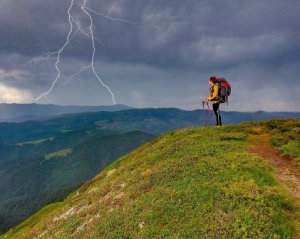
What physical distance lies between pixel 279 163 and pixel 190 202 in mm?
9127

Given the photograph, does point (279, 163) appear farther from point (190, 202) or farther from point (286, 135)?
point (190, 202)

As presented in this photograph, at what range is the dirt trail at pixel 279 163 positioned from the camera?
2117cm

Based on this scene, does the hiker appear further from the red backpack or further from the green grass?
the green grass

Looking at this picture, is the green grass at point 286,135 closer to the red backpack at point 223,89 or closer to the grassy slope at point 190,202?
the grassy slope at point 190,202

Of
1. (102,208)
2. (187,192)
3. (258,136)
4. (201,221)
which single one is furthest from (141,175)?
(258,136)

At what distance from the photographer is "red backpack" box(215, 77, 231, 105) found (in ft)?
126

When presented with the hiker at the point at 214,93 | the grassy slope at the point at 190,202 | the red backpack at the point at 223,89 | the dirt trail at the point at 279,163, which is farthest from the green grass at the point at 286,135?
the hiker at the point at 214,93

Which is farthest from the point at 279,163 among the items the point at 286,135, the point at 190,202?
the point at 190,202

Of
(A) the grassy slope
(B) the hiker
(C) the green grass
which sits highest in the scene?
(B) the hiker

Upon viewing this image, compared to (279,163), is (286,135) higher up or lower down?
higher up

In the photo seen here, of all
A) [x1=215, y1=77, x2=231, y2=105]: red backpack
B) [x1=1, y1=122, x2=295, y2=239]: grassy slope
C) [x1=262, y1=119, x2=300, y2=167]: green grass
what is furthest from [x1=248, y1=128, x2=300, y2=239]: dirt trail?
[x1=215, y1=77, x2=231, y2=105]: red backpack

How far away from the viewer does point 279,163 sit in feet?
85.3

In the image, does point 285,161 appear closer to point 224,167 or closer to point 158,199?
point 224,167

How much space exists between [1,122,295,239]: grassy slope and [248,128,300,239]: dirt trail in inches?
30.7
